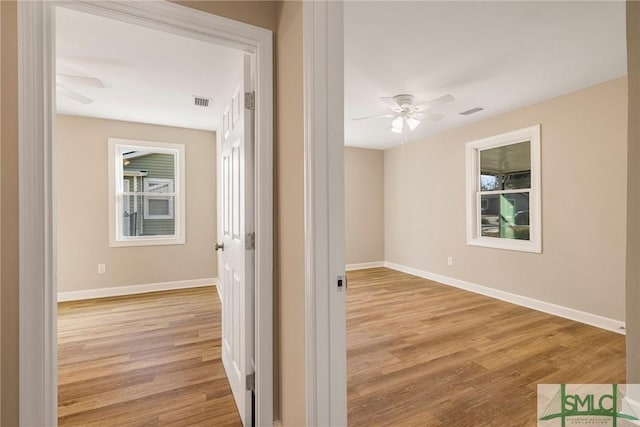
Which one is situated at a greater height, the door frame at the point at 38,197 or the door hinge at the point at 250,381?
the door frame at the point at 38,197

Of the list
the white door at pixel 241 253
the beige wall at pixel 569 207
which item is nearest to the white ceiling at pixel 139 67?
the white door at pixel 241 253

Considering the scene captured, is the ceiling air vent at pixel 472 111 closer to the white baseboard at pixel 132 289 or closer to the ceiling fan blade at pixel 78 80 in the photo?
the ceiling fan blade at pixel 78 80

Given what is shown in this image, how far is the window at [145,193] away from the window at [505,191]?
4.53m

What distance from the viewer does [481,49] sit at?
2.37 m

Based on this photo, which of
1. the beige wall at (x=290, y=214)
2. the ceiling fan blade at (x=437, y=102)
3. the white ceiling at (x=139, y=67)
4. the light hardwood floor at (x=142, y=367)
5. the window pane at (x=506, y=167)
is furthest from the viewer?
the window pane at (x=506, y=167)

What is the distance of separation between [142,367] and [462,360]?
8.35ft

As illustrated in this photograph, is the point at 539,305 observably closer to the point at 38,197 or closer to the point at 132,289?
the point at 38,197

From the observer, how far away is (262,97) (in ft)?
4.89

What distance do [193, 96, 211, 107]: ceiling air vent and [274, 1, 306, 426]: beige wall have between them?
2.09 meters

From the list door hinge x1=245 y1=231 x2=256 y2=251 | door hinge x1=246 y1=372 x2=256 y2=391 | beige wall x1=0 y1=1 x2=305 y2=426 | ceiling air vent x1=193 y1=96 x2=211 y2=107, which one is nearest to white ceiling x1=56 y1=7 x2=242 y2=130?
ceiling air vent x1=193 y1=96 x2=211 y2=107

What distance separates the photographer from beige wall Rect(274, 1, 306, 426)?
128 centimetres

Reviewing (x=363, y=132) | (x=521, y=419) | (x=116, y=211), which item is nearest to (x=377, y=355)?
(x=521, y=419)

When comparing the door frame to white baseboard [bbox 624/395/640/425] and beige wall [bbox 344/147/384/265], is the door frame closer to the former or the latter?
white baseboard [bbox 624/395/640/425]

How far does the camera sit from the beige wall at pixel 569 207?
2916 mm
